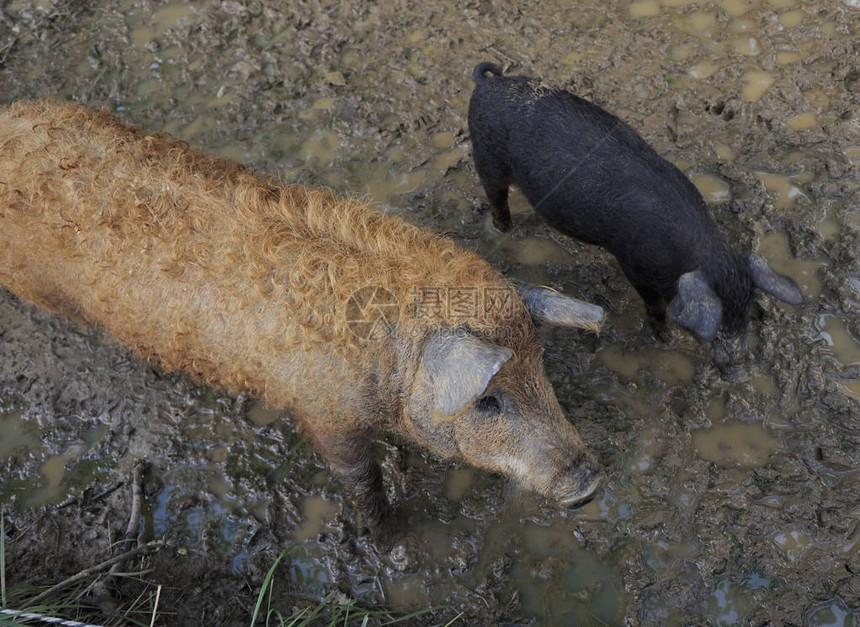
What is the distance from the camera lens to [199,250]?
2746 millimetres

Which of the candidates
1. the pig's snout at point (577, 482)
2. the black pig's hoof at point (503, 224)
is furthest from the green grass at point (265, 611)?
the black pig's hoof at point (503, 224)

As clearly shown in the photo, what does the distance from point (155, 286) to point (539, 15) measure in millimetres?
4283

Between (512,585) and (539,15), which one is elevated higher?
(539,15)

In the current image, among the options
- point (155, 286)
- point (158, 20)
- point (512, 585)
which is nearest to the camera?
point (155, 286)

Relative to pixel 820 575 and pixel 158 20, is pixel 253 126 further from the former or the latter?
pixel 820 575

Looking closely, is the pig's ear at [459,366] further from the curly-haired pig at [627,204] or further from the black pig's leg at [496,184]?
the black pig's leg at [496,184]

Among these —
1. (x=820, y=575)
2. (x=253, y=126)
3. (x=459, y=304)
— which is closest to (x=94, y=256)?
(x=459, y=304)

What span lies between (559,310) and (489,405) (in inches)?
19.8

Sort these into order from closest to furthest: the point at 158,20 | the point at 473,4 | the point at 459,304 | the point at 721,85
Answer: the point at 459,304
the point at 721,85
the point at 473,4
the point at 158,20

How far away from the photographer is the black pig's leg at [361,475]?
2.94 meters

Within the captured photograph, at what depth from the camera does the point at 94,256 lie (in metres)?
2.91

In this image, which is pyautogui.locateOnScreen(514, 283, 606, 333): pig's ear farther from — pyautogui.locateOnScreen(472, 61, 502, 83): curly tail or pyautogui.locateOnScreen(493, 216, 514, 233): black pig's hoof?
pyautogui.locateOnScreen(472, 61, 502, 83): curly tail

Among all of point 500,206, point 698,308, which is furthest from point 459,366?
point 500,206

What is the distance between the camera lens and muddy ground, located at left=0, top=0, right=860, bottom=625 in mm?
3256
